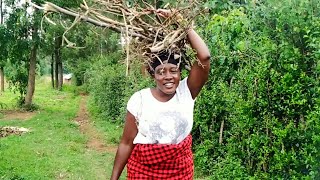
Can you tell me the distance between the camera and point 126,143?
115 inches

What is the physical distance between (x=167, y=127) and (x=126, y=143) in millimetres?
331

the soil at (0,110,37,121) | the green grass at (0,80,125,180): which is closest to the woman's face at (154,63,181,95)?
the green grass at (0,80,125,180)

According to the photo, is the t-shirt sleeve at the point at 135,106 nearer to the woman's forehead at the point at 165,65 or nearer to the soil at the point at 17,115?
the woman's forehead at the point at 165,65

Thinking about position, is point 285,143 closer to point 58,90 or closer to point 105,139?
point 105,139

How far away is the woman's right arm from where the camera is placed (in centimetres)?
286

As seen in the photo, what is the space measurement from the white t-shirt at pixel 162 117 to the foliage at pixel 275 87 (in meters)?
1.25

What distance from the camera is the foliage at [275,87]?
3.75 meters

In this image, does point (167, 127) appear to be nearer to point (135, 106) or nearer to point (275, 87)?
point (135, 106)

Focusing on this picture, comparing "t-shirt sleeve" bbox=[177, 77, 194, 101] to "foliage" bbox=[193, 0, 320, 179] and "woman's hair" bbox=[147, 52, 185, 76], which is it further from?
"foliage" bbox=[193, 0, 320, 179]

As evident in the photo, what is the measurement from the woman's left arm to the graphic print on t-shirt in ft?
0.76

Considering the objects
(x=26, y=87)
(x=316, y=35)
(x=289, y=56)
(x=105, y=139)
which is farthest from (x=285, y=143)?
(x=26, y=87)

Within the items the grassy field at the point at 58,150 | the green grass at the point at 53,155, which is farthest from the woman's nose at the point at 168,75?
the green grass at the point at 53,155

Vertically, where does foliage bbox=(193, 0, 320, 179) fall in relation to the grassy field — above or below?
above

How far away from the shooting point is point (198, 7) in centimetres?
305
